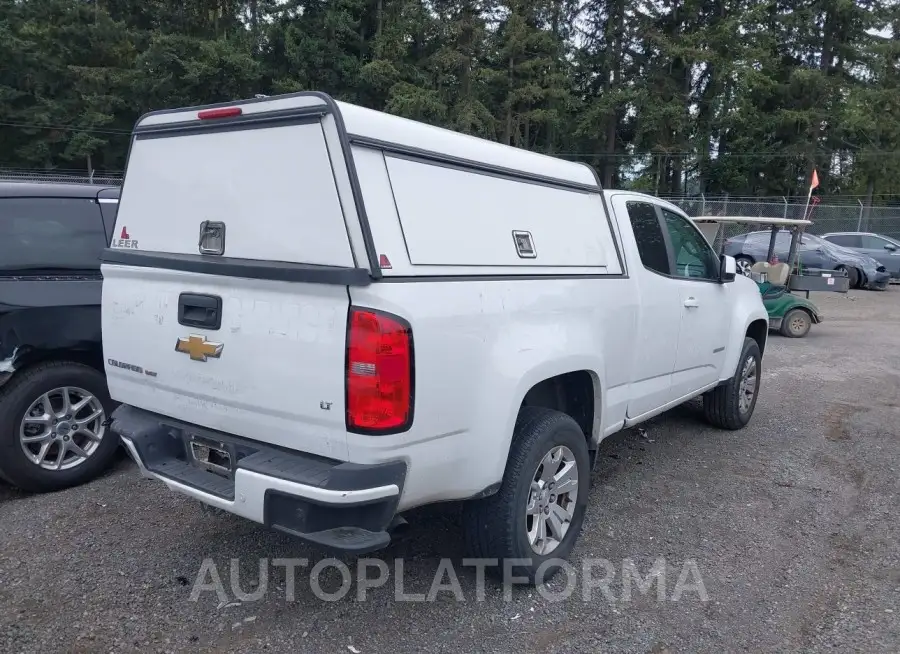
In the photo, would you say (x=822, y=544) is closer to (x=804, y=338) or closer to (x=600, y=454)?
(x=600, y=454)

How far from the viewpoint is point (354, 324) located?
2545mm

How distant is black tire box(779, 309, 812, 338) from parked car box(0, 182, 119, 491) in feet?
34.4

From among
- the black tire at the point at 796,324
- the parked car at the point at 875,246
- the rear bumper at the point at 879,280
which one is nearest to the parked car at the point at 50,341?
the black tire at the point at 796,324

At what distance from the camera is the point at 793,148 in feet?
115

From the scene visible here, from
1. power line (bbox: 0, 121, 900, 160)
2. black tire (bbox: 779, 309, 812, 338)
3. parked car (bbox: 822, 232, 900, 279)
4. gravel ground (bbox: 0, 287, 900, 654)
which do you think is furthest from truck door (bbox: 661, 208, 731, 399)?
power line (bbox: 0, 121, 900, 160)

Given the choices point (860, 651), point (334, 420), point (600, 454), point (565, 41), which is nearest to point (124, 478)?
point (334, 420)

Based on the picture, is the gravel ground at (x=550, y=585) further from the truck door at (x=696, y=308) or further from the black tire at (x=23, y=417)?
the truck door at (x=696, y=308)

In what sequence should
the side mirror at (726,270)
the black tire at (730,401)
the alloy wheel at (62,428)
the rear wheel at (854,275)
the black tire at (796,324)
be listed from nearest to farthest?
the alloy wheel at (62,428), the side mirror at (726,270), the black tire at (730,401), the black tire at (796,324), the rear wheel at (854,275)

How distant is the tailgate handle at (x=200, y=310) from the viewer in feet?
9.52

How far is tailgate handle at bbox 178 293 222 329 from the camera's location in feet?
9.52

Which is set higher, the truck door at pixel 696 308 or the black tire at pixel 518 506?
the truck door at pixel 696 308

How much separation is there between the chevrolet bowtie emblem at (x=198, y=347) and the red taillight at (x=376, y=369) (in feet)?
2.28

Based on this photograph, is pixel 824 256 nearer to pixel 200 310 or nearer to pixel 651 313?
pixel 651 313

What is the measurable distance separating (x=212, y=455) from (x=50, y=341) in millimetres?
1909
